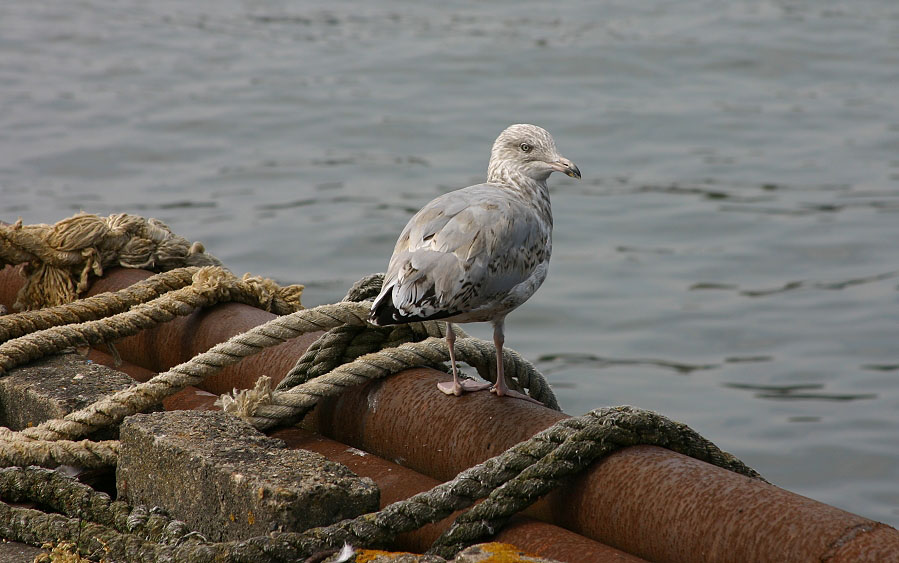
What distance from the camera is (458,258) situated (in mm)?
3344

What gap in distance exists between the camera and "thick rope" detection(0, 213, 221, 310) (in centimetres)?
456

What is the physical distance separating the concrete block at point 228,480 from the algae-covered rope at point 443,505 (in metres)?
0.06

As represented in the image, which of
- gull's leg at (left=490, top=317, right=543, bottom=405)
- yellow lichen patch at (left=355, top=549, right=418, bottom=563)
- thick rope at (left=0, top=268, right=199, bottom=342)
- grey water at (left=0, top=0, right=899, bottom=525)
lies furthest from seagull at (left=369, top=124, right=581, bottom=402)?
grey water at (left=0, top=0, right=899, bottom=525)

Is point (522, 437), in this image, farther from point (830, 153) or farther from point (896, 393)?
point (830, 153)

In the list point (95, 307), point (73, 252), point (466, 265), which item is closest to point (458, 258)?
point (466, 265)

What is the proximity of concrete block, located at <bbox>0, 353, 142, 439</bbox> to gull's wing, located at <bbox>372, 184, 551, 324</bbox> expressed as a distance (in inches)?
37.1

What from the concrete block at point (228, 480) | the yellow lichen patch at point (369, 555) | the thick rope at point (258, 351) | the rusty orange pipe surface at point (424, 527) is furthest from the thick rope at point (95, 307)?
the yellow lichen patch at point (369, 555)

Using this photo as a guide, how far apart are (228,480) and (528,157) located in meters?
1.75

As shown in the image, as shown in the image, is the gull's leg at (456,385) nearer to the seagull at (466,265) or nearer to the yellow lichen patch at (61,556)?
the seagull at (466,265)

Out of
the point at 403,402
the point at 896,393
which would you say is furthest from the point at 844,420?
the point at 403,402

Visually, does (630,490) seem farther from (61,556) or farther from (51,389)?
(51,389)

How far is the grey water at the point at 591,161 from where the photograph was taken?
7.61 m

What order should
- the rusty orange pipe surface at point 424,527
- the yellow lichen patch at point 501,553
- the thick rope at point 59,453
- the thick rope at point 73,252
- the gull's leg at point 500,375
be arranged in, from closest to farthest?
1. the yellow lichen patch at point 501,553
2. the rusty orange pipe surface at point 424,527
3. the thick rope at point 59,453
4. the gull's leg at point 500,375
5. the thick rope at point 73,252

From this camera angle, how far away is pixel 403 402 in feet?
11.3
